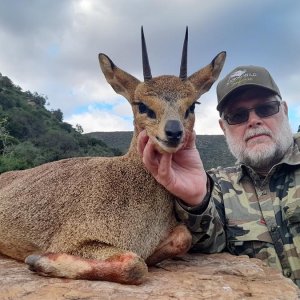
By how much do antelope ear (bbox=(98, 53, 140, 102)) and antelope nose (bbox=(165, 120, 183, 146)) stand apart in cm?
115

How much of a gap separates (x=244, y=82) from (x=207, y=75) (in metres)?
1.30

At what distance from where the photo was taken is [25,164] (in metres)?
33.3

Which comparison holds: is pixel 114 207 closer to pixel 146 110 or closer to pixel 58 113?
pixel 146 110

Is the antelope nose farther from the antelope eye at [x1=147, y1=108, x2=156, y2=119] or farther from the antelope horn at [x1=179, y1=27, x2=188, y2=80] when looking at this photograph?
the antelope horn at [x1=179, y1=27, x2=188, y2=80]

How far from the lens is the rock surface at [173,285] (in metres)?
4.65

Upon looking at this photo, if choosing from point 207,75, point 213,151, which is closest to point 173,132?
point 207,75

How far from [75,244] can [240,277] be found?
1907 millimetres

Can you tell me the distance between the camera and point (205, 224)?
21.1 feet

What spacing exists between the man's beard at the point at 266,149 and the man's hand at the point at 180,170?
1.94 metres

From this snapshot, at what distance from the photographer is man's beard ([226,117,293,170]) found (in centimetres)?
772

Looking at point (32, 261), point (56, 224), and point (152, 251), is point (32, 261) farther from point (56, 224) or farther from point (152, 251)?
point (152, 251)

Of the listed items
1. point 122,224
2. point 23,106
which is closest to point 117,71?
point 122,224

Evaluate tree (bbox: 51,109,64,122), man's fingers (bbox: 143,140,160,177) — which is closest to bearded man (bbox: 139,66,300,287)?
man's fingers (bbox: 143,140,160,177)

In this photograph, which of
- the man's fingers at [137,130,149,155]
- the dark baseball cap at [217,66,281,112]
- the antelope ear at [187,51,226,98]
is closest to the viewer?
the man's fingers at [137,130,149,155]
